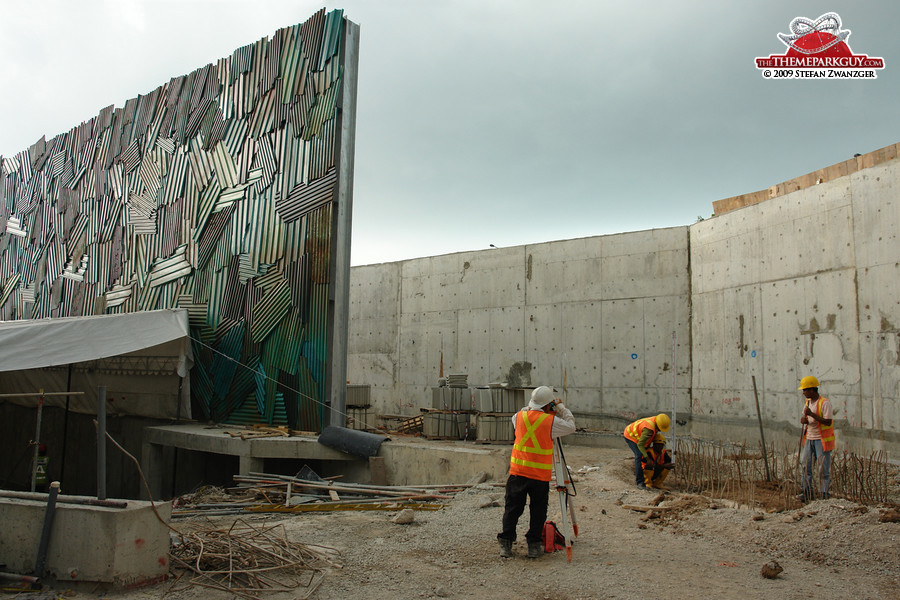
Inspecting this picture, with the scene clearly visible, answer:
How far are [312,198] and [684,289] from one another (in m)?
8.51

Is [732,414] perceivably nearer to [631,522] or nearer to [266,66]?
[631,522]

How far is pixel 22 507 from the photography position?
201 inches

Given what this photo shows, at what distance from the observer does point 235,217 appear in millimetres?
15469

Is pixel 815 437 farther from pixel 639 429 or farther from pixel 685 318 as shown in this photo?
pixel 685 318

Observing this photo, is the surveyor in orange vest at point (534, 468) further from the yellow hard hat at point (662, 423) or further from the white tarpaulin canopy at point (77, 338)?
the white tarpaulin canopy at point (77, 338)

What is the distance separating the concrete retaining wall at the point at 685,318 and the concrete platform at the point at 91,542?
10.5 meters

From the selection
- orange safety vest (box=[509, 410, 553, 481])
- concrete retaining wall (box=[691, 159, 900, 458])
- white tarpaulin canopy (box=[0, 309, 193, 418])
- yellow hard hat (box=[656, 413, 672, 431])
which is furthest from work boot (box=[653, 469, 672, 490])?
white tarpaulin canopy (box=[0, 309, 193, 418])

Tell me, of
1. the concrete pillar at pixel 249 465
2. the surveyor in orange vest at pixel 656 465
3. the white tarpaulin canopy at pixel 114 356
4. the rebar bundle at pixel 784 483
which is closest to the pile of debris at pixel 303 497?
the concrete pillar at pixel 249 465

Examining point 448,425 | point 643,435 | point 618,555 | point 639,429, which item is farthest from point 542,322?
point 618,555

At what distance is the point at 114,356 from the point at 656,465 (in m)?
10.1

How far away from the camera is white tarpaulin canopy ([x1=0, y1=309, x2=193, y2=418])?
10.8m

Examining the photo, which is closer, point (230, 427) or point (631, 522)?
point (631, 522)

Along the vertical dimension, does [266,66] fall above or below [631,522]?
above

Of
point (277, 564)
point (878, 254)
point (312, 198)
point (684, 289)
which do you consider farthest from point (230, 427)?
point (878, 254)
